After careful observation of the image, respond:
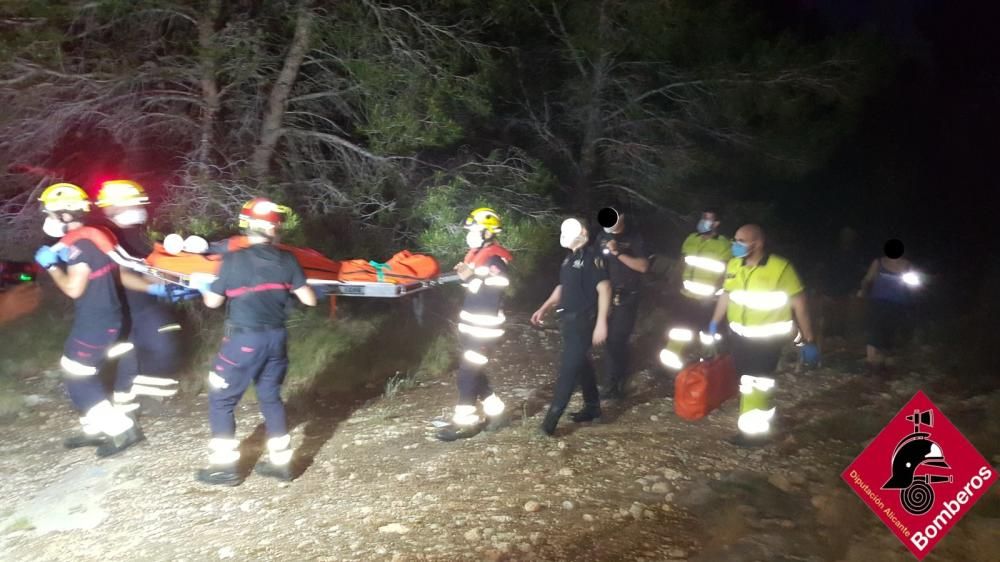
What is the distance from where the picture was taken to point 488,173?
293 inches

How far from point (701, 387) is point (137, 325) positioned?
14.8ft

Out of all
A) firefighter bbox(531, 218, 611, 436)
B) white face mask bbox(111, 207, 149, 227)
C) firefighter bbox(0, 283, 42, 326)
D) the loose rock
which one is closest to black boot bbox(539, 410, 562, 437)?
firefighter bbox(531, 218, 611, 436)

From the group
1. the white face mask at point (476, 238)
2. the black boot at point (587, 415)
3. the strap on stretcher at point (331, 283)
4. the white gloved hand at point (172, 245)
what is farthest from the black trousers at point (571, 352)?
the white gloved hand at point (172, 245)

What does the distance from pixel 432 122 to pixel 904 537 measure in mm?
5022

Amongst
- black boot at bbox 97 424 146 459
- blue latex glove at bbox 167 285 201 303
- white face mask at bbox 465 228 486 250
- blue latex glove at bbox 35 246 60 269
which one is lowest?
black boot at bbox 97 424 146 459

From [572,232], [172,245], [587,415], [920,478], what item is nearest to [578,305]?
[572,232]

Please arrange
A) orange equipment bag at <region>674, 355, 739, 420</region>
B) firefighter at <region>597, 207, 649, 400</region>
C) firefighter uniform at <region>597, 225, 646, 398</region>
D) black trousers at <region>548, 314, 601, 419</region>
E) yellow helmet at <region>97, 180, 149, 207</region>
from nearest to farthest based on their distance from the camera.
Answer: yellow helmet at <region>97, 180, 149, 207</region> → black trousers at <region>548, 314, 601, 419</region> → orange equipment bag at <region>674, 355, 739, 420</region> → firefighter at <region>597, 207, 649, 400</region> → firefighter uniform at <region>597, 225, 646, 398</region>

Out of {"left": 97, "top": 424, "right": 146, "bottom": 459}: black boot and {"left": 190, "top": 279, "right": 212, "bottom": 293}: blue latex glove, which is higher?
{"left": 190, "top": 279, "right": 212, "bottom": 293}: blue latex glove

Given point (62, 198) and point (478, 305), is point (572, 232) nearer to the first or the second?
point (478, 305)

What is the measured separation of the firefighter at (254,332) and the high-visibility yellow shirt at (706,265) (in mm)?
3633

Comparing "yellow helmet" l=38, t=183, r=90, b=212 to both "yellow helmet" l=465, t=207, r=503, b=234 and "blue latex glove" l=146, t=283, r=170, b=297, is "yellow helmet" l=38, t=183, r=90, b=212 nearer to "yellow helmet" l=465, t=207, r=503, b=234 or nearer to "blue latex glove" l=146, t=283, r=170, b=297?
"blue latex glove" l=146, t=283, r=170, b=297

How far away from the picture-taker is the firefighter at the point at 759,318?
513 centimetres

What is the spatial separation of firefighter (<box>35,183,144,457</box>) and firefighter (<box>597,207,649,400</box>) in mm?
3789

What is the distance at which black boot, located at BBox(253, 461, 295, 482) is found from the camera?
470cm
